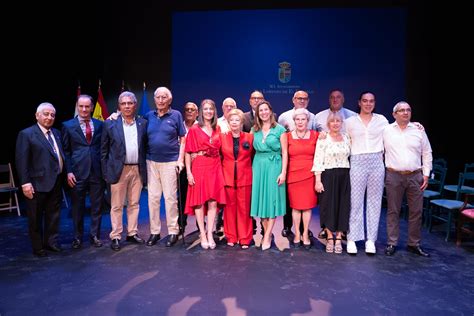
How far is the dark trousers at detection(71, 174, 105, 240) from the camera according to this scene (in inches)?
157

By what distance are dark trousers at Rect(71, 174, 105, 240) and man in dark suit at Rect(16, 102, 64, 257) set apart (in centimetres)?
20

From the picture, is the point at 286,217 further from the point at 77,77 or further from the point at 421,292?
the point at 77,77

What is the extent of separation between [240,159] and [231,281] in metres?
1.26

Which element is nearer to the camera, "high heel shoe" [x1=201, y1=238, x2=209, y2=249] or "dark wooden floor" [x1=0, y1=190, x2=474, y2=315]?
"dark wooden floor" [x1=0, y1=190, x2=474, y2=315]

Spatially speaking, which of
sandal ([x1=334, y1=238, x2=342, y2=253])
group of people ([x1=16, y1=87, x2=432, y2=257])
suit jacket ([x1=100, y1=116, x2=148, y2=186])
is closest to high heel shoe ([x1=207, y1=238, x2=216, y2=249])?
group of people ([x1=16, y1=87, x2=432, y2=257])

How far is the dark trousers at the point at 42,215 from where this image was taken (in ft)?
12.3

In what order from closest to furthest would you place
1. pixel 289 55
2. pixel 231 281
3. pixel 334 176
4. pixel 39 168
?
pixel 231 281
pixel 39 168
pixel 334 176
pixel 289 55

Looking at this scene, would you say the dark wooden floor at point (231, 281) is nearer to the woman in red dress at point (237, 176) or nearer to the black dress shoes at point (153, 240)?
the black dress shoes at point (153, 240)

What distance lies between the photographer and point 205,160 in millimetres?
3965

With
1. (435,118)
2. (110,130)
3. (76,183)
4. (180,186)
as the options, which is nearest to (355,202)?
(180,186)

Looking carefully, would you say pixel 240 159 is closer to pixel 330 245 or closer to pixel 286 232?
pixel 286 232

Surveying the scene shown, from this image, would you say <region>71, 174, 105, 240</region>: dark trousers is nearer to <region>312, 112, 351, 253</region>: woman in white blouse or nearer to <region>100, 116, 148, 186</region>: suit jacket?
<region>100, 116, 148, 186</region>: suit jacket

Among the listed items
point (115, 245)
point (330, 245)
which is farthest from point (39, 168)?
point (330, 245)

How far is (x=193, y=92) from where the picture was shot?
298 inches
